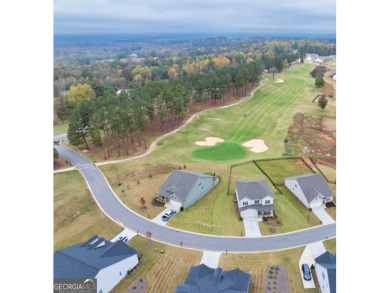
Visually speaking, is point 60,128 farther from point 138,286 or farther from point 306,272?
point 306,272

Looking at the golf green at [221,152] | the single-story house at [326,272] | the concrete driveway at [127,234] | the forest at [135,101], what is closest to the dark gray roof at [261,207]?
the single-story house at [326,272]

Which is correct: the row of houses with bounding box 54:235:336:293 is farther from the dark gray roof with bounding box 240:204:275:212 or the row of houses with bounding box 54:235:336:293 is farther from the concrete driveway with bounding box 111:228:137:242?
the dark gray roof with bounding box 240:204:275:212

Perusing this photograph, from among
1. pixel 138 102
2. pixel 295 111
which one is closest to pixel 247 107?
pixel 295 111

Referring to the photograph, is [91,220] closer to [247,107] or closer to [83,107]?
[83,107]

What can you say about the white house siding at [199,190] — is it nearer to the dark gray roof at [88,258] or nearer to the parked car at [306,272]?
the dark gray roof at [88,258]

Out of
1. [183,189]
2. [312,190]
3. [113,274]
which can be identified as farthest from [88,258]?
[312,190]

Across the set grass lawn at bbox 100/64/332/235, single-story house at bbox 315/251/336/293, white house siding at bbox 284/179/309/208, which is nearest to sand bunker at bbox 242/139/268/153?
grass lawn at bbox 100/64/332/235
